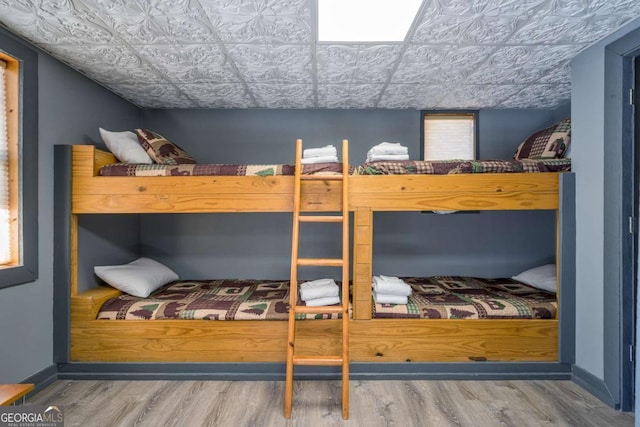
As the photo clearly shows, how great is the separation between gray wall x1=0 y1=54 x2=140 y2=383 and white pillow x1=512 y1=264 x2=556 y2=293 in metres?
3.83

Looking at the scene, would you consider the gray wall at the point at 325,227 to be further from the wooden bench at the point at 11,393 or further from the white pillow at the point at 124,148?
the wooden bench at the point at 11,393

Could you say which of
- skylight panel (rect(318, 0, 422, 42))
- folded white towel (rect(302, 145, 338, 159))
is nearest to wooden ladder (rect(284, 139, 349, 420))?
folded white towel (rect(302, 145, 338, 159))

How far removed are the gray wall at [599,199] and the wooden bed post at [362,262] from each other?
146 centimetres

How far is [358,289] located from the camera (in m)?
2.47

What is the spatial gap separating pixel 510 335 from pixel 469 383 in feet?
1.47

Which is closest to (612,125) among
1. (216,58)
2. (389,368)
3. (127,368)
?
(389,368)

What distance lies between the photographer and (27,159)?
2.23 m

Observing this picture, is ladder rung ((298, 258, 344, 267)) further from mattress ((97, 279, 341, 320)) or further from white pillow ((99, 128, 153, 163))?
white pillow ((99, 128, 153, 163))

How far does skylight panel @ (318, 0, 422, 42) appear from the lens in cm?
182

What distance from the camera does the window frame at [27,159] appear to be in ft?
7.10

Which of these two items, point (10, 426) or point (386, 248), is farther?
point (386, 248)

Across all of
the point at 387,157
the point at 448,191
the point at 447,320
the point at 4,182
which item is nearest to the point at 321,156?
the point at 387,157

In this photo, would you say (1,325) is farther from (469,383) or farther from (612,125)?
(612,125)

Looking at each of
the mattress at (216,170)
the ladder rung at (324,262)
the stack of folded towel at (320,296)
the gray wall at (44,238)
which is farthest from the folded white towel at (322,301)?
the gray wall at (44,238)
